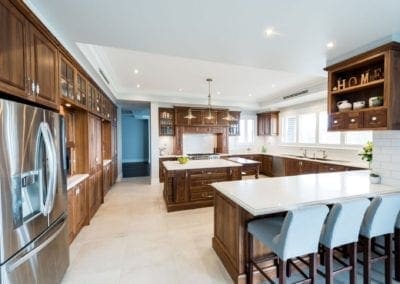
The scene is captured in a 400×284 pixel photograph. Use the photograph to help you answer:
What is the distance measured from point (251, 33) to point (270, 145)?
6.69 meters

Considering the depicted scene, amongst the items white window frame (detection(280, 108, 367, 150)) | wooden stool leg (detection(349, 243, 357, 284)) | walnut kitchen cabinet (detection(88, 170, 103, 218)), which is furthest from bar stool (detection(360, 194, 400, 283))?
walnut kitchen cabinet (detection(88, 170, 103, 218))

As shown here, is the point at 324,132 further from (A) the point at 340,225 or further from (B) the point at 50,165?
(B) the point at 50,165

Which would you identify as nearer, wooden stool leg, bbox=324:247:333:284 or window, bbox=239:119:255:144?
wooden stool leg, bbox=324:247:333:284

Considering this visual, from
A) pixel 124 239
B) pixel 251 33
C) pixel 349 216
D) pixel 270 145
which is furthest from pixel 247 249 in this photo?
pixel 270 145

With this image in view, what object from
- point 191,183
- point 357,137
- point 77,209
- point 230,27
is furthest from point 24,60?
point 357,137

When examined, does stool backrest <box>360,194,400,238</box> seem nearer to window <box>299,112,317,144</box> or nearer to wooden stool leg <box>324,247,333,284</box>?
wooden stool leg <box>324,247,333,284</box>

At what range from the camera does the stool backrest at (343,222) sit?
1.76 metres

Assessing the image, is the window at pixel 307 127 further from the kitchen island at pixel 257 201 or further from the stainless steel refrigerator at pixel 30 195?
the stainless steel refrigerator at pixel 30 195

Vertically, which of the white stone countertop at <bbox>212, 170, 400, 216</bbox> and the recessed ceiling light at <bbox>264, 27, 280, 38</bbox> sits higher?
the recessed ceiling light at <bbox>264, 27, 280, 38</bbox>

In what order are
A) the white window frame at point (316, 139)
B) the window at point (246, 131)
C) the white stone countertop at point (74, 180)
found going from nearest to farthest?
the white stone countertop at point (74, 180)
the white window frame at point (316, 139)
the window at point (246, 131)

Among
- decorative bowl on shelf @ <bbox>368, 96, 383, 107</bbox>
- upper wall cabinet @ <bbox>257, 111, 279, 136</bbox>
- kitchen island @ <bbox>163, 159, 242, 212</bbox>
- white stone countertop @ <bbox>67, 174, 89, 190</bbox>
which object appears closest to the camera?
decorative bowl on shelf @ <bbox>368, 96, 383, 107</bbox>

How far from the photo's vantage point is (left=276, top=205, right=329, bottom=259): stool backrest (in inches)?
62.7

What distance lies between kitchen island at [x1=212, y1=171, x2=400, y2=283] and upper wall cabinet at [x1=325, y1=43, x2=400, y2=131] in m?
0.80

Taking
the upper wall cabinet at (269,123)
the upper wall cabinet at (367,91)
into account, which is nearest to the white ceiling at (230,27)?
the upper wall cabinet at (367,91)
